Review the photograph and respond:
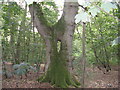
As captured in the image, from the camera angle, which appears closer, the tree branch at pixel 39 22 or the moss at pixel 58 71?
the moss at pixel 58 71

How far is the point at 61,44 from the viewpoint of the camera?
17.3 ft

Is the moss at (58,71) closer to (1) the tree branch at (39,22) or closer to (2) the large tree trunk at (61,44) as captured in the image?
(2) the large tree trunk at (61,44)

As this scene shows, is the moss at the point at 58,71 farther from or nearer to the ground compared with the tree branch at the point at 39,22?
nearer to the ground

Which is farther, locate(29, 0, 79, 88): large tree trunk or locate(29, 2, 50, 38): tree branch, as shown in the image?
locate(29, 2, 50, 38): tree branch

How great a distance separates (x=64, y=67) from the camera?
206 inches

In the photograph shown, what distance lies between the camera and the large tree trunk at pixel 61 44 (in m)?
5.14

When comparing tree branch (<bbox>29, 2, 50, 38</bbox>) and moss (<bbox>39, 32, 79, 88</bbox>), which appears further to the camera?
tree branch (<bbox>29, 2, 50, 38</bbox>)

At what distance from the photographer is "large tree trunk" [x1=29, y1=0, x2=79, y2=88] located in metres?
5.14

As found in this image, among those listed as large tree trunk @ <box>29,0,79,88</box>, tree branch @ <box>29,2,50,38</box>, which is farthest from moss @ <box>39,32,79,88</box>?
tree branch @ <box>29,2,50,38</box>

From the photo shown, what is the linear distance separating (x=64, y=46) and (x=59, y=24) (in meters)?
0.68

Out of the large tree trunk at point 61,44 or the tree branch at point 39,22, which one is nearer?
the large tree trunk at point 61,44

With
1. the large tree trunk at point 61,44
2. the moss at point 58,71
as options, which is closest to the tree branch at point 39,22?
the large tree trunk at point 61,44

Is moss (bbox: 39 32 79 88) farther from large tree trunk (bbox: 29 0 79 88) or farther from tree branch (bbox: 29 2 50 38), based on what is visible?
tree branch (bbox: 29 2 50 38)

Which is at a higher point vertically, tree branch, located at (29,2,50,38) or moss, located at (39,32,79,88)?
tree branch, located at (29,2,50,38)
